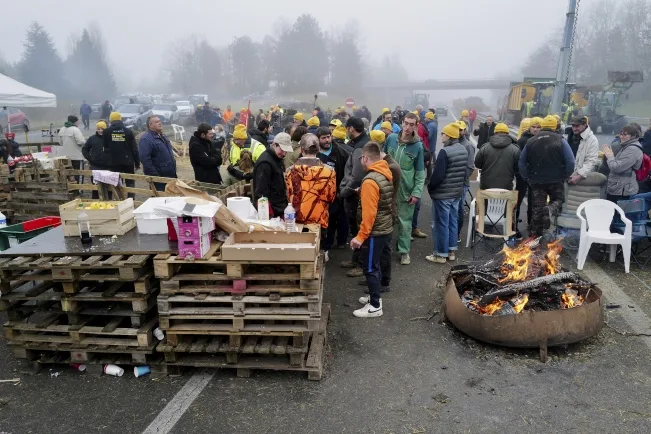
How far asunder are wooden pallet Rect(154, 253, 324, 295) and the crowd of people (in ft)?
3.72

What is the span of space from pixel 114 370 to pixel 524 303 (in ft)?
13.1

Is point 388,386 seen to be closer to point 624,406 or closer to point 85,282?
point 624,406

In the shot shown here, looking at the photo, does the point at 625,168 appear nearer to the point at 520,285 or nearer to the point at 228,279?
the point at 520,285

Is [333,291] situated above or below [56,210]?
below

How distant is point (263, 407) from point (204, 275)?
1221 millimetres

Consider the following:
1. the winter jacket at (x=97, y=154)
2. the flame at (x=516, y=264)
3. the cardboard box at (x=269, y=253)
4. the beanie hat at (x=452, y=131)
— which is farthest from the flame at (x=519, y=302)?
the winter jacket at (x=97, y=154)

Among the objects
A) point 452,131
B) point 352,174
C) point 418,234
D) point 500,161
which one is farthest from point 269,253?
point 500,161

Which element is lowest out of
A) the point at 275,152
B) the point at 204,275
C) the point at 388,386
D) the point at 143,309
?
the point at 388,386

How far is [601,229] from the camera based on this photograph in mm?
6723

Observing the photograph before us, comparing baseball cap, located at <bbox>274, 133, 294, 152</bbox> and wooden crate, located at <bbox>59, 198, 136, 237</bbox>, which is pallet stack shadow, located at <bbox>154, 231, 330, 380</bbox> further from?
baseball cap, located at <bbox>274, 133, 294, 152</bbox>

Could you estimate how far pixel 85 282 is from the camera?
424 cm

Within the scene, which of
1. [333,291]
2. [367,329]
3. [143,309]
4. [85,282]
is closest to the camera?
[143,309]

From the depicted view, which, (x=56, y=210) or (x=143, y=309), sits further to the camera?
(x=56, y=210)

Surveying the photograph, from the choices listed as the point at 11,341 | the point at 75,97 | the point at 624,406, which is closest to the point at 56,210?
the point at 11,341
